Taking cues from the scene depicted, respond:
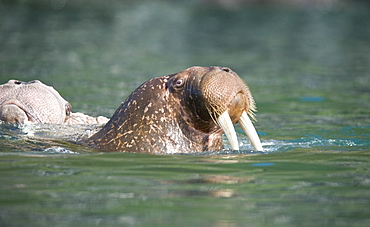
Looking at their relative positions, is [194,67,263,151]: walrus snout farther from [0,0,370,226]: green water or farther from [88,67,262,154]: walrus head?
[0,0,370,226]: green water

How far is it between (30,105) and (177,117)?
3120 millimetres

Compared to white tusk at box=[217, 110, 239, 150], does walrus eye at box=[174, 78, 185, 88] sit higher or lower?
higher

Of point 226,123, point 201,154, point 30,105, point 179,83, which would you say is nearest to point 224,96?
point 226,123

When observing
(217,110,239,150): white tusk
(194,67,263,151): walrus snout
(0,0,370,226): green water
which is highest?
(194,67,263,151): walrus snout

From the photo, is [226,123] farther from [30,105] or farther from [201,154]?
[30,105]

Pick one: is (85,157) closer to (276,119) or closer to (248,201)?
(248,201)

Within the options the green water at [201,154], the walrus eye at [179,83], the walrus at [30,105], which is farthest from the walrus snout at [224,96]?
the walrus at [30,105]

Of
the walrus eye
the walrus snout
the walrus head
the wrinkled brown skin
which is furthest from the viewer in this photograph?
the wrinkled brown skin

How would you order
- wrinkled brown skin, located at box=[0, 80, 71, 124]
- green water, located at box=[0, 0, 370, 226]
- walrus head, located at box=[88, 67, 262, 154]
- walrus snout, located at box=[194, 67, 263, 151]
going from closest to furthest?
1. green water, located at box=[0, 0, 370, 226]
2. walrus snout, located at box=[194, 67, 263, 151]
3. walrus head, located at box=[88, 67, 262, 154]
4. wrinkled brown skin, located at box=[0, 80, 71, 124]

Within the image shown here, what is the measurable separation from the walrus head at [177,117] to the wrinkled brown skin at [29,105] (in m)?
2.43

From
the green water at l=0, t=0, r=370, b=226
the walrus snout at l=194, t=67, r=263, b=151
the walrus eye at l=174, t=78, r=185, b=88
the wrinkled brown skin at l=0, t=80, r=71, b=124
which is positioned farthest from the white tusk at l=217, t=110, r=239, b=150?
the wrinkled brown skin at l=0, t=80, r=71, b=124

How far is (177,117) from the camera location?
6832 mm

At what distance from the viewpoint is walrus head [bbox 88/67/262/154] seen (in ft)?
Answer: 21.7

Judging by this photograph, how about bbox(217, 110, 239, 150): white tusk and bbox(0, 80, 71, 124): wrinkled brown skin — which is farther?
bbox(0, 80, 71, 124): wrinkled brown skin
